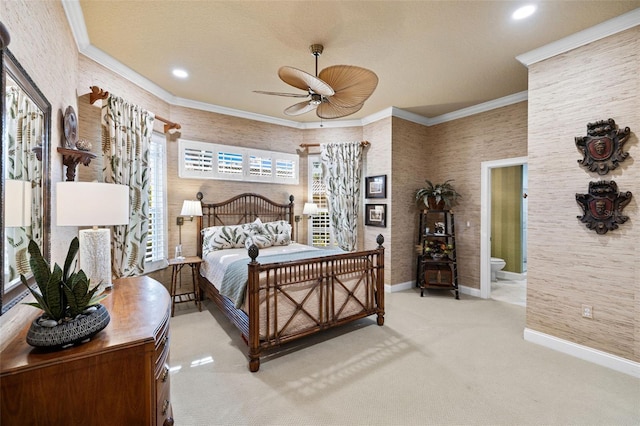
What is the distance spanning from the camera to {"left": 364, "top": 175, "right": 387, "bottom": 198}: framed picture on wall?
15.8 feet

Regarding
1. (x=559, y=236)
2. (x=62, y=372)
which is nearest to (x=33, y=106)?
(x=62, y=372)

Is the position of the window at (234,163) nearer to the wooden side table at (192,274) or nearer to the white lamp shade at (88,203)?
the wooden side table at (192,274)

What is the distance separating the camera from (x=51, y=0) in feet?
6.18

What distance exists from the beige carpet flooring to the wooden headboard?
1.71 m

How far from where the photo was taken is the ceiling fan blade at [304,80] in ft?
6.95

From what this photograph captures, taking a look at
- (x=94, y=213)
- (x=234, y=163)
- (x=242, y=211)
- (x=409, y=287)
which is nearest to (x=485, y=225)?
(x=409, y=287)

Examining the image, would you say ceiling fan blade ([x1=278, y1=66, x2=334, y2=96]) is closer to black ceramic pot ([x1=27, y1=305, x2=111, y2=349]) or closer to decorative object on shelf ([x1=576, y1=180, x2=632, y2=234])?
black ceramic pot ([x1=27, y1=305, x2=111, y2=349])

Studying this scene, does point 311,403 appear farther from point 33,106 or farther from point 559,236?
point 559,236

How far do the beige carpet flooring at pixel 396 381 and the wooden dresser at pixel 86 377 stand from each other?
99 cm

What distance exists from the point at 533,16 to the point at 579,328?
9.73ft

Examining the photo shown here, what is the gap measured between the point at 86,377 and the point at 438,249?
4.71 meters

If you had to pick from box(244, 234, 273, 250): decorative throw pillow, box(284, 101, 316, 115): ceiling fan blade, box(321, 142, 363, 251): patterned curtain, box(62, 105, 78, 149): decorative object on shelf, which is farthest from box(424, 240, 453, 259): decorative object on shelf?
box(62, 105, 78, 149): decorative object on shelf

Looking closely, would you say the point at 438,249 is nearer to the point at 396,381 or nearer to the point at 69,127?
the point at 396,381

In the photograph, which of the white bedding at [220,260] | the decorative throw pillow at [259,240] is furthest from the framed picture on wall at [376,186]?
the decorative throw pillow at [259,240]
